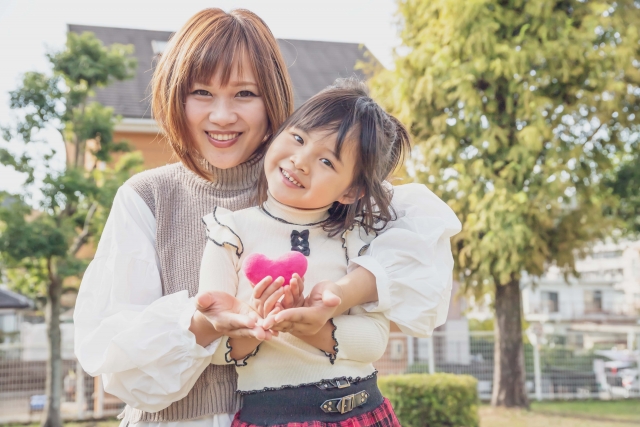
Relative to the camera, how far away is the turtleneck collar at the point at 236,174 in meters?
1.76

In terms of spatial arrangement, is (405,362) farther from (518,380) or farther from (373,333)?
(373,333)

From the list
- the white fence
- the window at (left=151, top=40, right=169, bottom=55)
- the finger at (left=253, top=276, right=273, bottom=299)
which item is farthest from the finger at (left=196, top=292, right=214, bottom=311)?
the window at (left=151, top=40, right=169, bottom=55)

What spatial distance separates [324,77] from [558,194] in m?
9.34

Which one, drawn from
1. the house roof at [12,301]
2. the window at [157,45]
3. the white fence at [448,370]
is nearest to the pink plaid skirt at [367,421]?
the white fence at [448,370]

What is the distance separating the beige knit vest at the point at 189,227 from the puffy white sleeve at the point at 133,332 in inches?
2.8

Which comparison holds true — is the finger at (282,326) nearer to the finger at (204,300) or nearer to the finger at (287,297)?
the finger at (287,297)

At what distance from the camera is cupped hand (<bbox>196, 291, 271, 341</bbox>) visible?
1266 mm

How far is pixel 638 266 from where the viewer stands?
42.5m

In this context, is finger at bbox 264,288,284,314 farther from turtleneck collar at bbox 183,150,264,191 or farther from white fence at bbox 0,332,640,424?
white fence at bbox 0,332,640,424

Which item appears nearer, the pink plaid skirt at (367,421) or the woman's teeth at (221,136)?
the pink plaid skirt at (367,421)

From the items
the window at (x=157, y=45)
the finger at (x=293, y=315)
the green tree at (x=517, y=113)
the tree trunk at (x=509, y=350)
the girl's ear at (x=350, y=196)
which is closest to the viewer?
the finger at (x=293, y=315)

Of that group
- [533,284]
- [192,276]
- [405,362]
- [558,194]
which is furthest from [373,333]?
[405,362]

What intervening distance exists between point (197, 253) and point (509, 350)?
30.0 ft

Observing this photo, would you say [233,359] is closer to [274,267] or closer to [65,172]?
[274,267]
